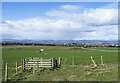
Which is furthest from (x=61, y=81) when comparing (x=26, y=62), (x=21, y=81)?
(x=26, y=62)

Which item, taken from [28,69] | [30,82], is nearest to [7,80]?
[30,82]

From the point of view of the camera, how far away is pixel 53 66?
19312 millimetres

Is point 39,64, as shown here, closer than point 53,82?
No

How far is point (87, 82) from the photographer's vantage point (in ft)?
38.9

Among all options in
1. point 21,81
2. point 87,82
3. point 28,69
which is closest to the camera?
point 87,82

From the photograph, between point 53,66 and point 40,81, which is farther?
point 53,66

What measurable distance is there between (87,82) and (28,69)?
30.6ft

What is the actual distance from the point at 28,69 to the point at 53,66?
10.6 ft

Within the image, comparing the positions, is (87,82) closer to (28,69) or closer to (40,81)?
(40,81)

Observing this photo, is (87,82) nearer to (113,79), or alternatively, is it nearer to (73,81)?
(73,81)

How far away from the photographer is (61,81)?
12.3m

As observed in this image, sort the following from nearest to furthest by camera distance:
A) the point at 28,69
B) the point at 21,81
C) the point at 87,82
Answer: the point at 87,82 → the point at 21,81 → the point at 28,69

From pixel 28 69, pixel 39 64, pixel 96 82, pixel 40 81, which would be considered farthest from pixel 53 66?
pixel 96 82

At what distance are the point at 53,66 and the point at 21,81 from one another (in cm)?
713
